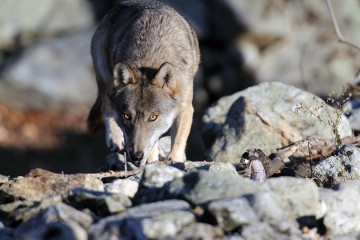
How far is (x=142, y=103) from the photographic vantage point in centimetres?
809

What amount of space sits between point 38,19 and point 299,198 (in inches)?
678

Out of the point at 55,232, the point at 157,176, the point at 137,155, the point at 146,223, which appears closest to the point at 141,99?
the point at 137,155

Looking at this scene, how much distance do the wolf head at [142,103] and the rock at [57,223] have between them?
9.56ft

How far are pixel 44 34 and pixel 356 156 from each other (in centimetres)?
1547

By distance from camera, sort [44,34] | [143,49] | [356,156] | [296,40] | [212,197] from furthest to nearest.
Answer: [44,34] → [296,40] → [143,49] → [356,156] → [212,197]

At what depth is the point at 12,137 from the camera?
1986 centimetres

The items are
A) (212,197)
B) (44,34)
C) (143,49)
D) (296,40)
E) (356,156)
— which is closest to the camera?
(212,197)

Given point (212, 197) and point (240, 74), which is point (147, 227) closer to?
point (212, 197)

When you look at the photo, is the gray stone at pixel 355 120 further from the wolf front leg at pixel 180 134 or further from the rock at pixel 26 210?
the rock at pixel 26 210

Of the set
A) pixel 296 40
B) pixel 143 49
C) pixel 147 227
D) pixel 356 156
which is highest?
pixel 296 40

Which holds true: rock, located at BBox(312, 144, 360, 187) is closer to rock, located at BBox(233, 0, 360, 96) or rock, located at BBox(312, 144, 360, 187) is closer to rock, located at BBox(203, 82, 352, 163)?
rock, located at BBox(203, 82, 352, 163)

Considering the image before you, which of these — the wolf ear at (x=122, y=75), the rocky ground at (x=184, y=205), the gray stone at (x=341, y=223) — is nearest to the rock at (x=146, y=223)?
the rocky ground at (x=184, y=205)

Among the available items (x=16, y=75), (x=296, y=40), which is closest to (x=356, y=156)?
(x=296, y=40)

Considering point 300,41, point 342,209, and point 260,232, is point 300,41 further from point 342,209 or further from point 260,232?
point 260,232
